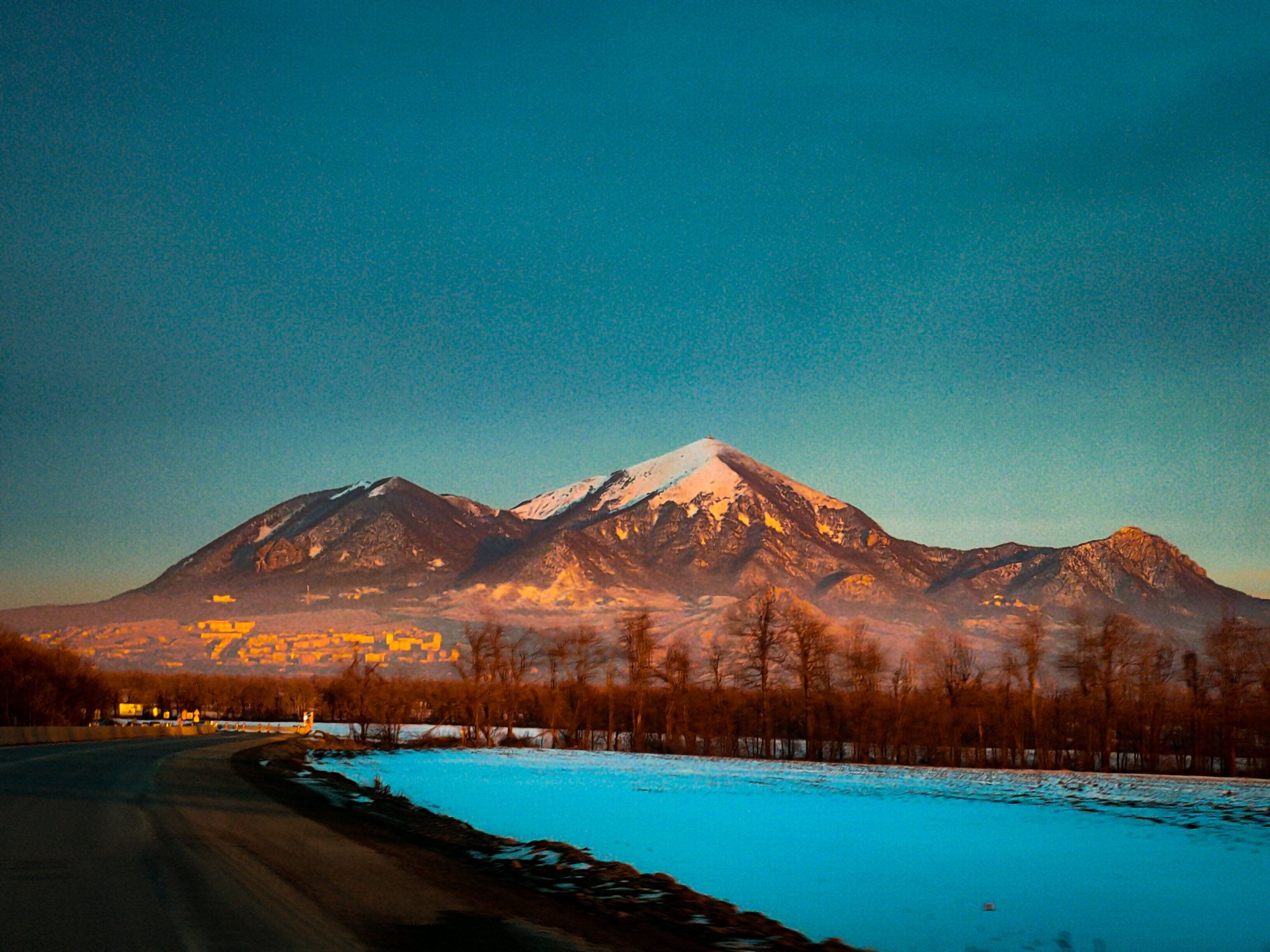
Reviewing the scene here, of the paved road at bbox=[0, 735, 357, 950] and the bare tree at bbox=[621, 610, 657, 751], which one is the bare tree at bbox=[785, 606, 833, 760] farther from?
the paved road at bbox=[0, 735, 357, 950]

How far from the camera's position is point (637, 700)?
104 metres

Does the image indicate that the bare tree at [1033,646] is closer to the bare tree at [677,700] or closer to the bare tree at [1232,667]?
the bare tree at [1232,667]

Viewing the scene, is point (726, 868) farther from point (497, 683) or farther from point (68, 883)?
point (497, 683)

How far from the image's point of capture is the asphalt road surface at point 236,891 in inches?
404

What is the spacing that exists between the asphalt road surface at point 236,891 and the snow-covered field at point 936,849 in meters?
3.67

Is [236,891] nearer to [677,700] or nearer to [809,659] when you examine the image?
[809,659]

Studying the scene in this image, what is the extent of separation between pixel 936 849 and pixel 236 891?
1379 cm

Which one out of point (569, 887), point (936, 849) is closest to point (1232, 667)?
point (936, 849)

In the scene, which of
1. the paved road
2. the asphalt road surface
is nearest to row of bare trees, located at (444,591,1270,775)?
the asphalt road surface

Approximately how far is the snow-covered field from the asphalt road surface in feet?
12.0

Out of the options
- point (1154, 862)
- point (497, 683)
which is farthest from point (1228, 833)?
point (497, 683)

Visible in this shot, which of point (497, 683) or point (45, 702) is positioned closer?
point (497, 683)

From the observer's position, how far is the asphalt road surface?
33.7ft

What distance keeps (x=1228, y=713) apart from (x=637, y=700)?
5223cm
